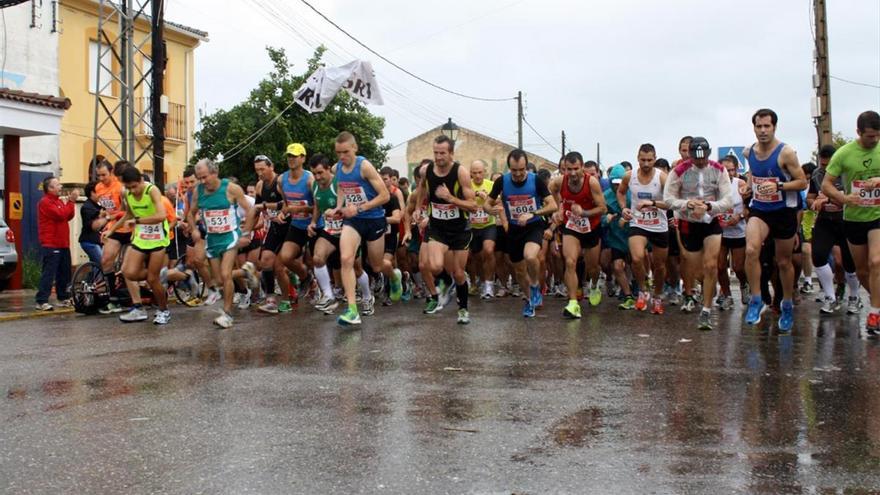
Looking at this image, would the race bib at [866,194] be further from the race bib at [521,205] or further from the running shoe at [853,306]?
the race bib at [521,205]

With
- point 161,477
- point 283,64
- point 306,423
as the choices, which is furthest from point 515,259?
point 283,64

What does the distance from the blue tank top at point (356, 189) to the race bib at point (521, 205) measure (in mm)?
1580

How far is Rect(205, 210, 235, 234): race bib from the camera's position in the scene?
1141 centimetres

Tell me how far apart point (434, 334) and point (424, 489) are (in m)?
5.46

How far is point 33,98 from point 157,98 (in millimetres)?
2489

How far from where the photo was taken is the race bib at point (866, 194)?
910 centimetres

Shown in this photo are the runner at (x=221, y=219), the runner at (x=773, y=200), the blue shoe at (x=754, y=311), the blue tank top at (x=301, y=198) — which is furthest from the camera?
the blue tank top at (x=301, y=198)

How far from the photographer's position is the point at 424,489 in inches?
169

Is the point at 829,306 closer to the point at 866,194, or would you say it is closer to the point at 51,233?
the point at 866,194

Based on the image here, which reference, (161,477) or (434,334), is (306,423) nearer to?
(161,477)

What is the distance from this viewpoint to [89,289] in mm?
13328

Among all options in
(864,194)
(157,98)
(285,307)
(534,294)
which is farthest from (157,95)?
(864,194)

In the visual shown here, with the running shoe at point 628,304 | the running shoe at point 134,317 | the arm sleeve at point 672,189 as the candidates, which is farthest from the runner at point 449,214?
the running shoe at point 134,317

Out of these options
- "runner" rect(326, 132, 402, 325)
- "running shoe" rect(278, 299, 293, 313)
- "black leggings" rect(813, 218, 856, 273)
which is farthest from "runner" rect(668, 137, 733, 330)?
"running shoe" rect(278, 299, 293, 313)
